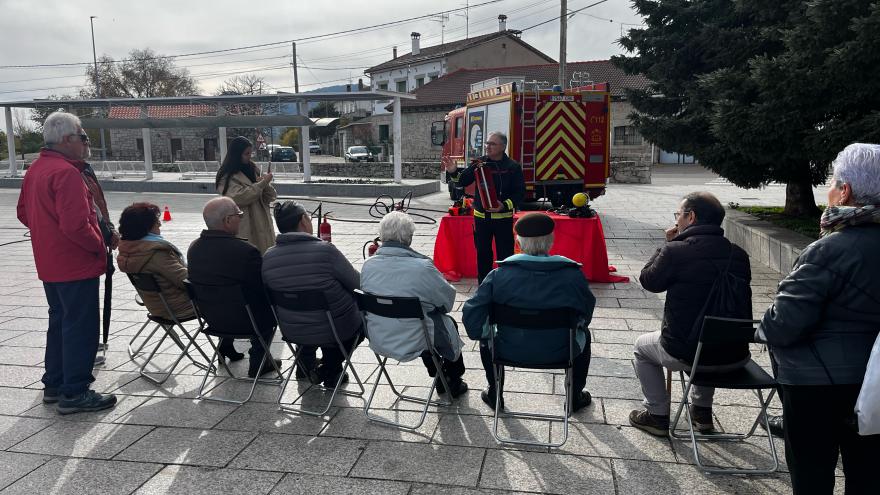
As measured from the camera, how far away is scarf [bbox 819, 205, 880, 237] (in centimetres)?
229

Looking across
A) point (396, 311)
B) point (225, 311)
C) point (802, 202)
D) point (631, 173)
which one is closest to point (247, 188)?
point (225, 311)

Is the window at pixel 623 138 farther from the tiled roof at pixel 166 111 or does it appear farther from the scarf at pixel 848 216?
the scarf at pixel 848 216

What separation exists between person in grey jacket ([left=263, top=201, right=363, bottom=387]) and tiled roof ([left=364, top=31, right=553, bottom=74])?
46.2 m

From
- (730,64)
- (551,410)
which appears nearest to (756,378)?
(551,410)

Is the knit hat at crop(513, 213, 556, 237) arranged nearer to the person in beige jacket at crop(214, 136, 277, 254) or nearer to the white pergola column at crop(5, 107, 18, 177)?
the person in beige jacket at crop(214, 136, 277, 254)

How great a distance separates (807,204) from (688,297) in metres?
8.71

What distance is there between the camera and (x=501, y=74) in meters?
40.7

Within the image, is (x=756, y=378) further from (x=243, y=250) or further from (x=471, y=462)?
(x=243, y=250)

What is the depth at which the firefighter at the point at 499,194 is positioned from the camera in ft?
21.0

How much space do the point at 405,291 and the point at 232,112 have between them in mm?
20926

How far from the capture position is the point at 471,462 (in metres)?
3.34

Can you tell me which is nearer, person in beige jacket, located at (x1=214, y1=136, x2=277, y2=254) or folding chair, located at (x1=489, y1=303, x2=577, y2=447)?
folding chair, located at (x1=489, y1=303, x2=577, y2=447)

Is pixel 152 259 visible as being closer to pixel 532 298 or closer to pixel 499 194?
pixel 532 298

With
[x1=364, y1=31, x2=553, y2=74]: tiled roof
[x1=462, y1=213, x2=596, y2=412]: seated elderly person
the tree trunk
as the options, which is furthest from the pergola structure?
[x1=364, y1=31, x2=553, y2=74]: tiled roof
